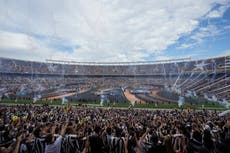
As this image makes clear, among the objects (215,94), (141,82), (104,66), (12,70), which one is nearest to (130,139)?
(215,94)

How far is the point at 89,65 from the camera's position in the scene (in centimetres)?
8900

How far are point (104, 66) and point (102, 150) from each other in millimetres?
84774

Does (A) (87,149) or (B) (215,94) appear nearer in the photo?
(A) (87,149)

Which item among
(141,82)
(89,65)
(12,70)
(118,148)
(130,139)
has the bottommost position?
(118,148)

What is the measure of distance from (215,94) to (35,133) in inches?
1735

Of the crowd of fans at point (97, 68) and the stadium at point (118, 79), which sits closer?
the stadium at point (118, 79)

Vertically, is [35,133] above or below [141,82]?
below

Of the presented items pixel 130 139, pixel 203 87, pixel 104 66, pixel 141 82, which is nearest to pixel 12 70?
pixel 104 66

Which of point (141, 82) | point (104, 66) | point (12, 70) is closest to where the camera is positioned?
point (12, 70)

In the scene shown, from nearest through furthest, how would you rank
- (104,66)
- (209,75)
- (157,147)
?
(157,147) → (209,75) → (104,66)

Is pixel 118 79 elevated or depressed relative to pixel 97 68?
depressed

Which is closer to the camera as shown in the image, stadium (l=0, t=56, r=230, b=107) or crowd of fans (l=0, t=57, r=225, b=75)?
stadium (l=0, t=56, r=230, b=107)

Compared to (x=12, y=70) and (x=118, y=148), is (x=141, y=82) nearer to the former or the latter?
(x=12, y=70)

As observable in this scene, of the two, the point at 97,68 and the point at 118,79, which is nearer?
the point at 118,79
